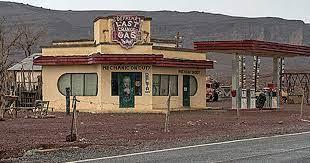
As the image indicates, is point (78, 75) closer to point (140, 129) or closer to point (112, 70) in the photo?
point (112, 70)

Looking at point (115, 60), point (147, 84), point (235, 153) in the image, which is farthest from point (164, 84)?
point (235, 153)

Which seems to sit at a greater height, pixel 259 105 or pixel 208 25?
pixel 208 25

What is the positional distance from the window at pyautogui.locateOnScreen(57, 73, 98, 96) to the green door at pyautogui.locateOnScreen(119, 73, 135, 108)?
1.50 metres

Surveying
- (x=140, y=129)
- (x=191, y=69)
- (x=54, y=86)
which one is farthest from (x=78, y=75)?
(x=140, y=129)

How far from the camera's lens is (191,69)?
4094cm

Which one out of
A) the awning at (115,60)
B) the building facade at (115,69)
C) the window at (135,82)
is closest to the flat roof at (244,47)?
the awning at (115,60)

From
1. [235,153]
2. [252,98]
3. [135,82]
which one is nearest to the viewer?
[235,153]

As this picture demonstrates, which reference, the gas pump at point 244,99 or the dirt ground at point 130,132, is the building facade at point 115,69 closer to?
the gas pump at point 244,99

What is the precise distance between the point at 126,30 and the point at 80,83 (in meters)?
4.38

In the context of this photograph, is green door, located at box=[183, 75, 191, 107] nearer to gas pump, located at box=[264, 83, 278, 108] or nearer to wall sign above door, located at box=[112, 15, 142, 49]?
gas pump, located at box=[264, 83, 278, 108]

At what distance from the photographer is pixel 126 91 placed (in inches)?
1475

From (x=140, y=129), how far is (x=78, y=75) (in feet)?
48.1

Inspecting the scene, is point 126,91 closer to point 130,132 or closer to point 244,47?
point 244,47

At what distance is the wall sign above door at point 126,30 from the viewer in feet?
121
